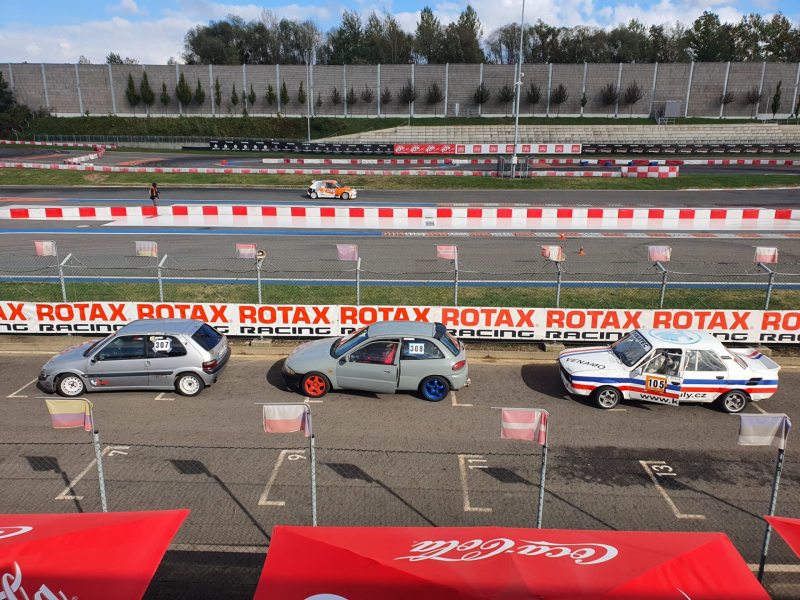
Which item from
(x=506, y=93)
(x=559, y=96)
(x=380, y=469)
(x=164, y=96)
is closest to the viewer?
(x=380, y=469)

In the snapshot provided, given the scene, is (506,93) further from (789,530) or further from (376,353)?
(789,530)

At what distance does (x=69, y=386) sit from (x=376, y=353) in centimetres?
608

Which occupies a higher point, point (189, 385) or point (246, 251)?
point (246, 251)

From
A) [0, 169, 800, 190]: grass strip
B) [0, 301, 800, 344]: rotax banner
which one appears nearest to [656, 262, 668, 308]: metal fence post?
[0, 301, 800, 344]: rotax banner

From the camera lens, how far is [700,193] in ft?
124

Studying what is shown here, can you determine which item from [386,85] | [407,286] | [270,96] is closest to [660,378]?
[407,286]

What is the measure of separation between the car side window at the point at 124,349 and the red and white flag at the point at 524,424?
7.67m

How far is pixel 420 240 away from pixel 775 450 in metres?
16.0

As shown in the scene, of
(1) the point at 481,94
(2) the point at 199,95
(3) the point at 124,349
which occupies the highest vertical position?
(1) the point at 481,94

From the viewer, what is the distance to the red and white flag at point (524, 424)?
7.36m

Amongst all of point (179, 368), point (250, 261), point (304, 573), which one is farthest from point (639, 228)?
point (304, 573)

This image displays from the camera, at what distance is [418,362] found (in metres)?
11.4

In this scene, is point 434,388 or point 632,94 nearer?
point 434,388

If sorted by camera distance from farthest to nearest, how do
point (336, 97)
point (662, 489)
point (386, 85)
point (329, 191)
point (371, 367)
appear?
point (386, 85) < point (336, 97) < point (329, 191) < point (371, 367) < point (662, 489)
